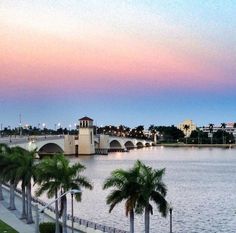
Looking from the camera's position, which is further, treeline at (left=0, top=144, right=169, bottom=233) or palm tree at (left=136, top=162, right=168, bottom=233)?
treeline at (left=0, top=144, right=169, bottom=233)

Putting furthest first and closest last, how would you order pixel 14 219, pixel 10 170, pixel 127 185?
pixel 10 170
pixel 14 219
pixel 127 185

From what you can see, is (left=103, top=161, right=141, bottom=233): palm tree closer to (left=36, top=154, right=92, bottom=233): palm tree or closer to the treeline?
the treeline

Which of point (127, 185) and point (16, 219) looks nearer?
point (127, 185)

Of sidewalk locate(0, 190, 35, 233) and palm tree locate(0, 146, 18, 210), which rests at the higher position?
palm tree locate(0, 146, 18, 210)

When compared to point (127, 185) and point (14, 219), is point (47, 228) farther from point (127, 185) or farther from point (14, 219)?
point (127, 185)

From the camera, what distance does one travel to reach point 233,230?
59906 mm

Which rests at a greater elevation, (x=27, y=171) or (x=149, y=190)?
(x=27, y=171)

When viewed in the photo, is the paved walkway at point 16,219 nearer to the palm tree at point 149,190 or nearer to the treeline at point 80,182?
the treeline at point 80,182

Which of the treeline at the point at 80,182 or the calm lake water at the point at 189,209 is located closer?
the treeline at the point at 80,182

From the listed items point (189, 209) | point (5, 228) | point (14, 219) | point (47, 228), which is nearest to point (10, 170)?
point (14, 219)

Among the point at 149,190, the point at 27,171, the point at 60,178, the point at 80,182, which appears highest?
the point at 27,171

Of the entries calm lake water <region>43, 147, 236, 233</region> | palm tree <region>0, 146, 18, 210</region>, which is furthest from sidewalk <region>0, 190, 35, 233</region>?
calm lake water <region>43, 147, 236, 233</region>

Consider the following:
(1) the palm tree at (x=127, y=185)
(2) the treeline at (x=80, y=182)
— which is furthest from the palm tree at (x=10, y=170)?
(1) the palm tree at (x=127, y=185)

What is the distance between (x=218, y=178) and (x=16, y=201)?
5929cm
